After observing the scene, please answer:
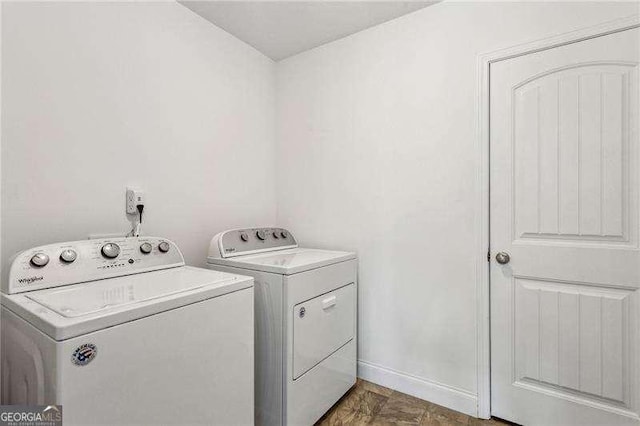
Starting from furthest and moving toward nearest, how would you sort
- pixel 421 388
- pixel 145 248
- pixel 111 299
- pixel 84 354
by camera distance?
pixel 421 388, pixel 145 248, pixel 111 299, pixel 84 354

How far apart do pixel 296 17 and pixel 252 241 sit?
1419 mm

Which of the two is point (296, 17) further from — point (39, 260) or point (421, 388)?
point (421, 388)

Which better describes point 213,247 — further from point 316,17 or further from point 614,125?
point 614,125

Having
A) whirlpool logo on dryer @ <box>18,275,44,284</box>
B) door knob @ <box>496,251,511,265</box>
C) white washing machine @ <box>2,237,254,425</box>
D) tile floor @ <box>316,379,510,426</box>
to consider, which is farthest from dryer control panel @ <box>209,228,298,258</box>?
door knob @ <box>496,251,511,265</box>

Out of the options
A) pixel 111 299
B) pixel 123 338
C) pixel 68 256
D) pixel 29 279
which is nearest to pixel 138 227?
pixel 68 256

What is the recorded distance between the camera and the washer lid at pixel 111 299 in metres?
0.82

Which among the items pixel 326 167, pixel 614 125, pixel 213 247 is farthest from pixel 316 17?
pixel 614 125

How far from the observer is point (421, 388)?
184 cm

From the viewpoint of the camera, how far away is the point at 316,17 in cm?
194

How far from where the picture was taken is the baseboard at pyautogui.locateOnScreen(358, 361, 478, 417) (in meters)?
1.70

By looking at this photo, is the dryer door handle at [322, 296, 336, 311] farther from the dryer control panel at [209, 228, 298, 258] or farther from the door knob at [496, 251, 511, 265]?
the door knob at [496, 251, 511, 265]

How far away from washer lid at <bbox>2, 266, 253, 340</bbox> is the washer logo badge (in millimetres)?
39

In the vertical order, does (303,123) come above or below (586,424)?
above

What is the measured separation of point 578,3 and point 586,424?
6.41 ft
